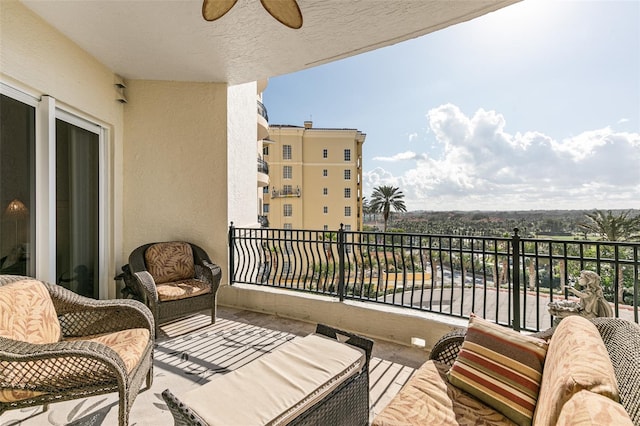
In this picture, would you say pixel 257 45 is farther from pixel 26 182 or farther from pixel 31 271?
pixel 31 271

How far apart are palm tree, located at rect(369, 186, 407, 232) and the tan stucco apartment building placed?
3.53m

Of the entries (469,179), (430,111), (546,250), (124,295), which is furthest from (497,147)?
(124,295)

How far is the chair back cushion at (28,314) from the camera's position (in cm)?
164

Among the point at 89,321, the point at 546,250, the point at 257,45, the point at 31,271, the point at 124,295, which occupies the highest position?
the point at 257,45

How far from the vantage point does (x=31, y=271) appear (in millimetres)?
2777

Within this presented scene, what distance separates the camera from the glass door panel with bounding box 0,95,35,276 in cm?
254

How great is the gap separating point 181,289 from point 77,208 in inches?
65.3

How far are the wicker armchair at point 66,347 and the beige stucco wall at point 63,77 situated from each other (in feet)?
4.23

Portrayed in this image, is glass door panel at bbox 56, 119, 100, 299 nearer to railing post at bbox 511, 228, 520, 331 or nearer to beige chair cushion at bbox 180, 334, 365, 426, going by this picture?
beige chair cushion at bbox 180, 334, 365, 426

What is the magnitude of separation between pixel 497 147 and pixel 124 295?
1328 inches

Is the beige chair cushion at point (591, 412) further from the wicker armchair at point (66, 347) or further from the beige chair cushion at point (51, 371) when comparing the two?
the beige chair cushion at point (51, 371)

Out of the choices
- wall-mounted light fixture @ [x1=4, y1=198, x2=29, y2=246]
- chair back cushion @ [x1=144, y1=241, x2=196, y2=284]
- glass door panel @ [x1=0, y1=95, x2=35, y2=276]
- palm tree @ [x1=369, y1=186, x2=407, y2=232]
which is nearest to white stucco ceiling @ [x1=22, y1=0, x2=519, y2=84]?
glass door panel @ [x1=0, y1=95, x2=35, y2=276]

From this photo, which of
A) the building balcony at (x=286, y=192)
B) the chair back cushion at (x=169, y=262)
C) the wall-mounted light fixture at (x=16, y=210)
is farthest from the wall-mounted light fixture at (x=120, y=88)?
the building balcony at (x=286, y=192)

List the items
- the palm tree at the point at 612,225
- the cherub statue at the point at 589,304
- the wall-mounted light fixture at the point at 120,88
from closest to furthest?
the cherub statue at the point at 589,304 < the wall-mounted light fixture at the point at 120,88 < the palm tree at the point at 612,225
